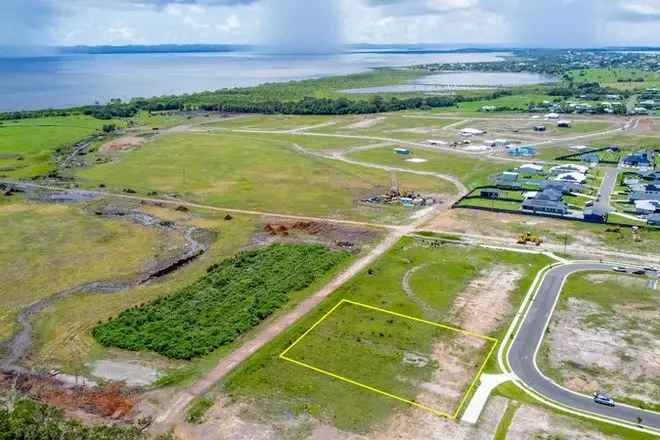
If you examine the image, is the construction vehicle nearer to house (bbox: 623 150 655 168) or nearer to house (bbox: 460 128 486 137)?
house (bbox: 623 150 655 168)

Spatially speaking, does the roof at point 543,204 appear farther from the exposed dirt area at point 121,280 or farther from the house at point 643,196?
the exposed dirt area at point 121,280

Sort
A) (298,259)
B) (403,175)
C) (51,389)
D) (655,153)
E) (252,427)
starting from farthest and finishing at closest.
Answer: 1. (655,153)
2. (403,175)
3. (298,259)
4. (51,389)
5. (252,427)

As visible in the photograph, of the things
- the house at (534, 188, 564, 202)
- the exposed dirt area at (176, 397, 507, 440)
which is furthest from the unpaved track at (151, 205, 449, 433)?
the house at (534, 188, 564, 202)

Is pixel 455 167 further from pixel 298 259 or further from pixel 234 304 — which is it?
pixel 234 304

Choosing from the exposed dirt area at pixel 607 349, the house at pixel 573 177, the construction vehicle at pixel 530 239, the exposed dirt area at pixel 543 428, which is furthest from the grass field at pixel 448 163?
the exposed dirt area at pixel 543 428

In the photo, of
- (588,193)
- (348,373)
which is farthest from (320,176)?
(348,373)
